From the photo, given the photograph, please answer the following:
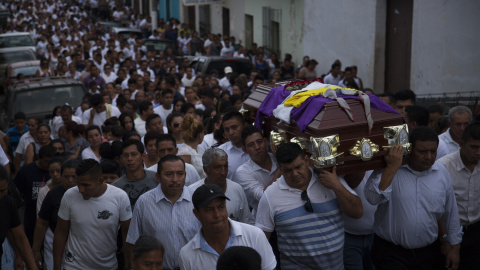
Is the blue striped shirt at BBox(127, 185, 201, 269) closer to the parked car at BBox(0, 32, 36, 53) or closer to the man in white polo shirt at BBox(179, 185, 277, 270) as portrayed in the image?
the man in white polo shirt at BBox(179, 185, 277, 270)

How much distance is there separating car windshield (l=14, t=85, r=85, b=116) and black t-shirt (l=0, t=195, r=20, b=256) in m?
7.45

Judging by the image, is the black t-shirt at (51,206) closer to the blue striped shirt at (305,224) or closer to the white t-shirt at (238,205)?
the white t-shirt at (238,205)

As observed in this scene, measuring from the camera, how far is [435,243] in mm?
5504

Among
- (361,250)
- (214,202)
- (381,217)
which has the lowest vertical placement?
(361,250)

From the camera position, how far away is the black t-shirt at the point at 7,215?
18.9 ft

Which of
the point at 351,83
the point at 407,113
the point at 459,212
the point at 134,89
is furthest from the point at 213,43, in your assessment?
the point at 459,212

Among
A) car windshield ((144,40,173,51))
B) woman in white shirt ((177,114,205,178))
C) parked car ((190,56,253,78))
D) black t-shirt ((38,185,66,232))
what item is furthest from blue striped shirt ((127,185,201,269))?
car windshield ((144,40,173,51))

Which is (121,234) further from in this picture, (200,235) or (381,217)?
(381,217)

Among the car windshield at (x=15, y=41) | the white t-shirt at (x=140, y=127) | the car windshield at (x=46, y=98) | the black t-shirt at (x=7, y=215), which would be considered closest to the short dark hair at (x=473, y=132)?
the black t-shirt at (x=7, y=215)

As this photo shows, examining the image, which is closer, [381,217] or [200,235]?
[200,235]

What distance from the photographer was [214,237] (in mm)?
4461

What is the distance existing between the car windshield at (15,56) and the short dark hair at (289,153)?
18.7m

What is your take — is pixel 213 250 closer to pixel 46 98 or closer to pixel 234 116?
pixel 234 116

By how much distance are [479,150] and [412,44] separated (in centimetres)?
935
